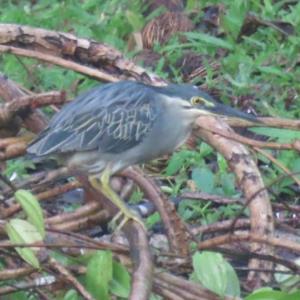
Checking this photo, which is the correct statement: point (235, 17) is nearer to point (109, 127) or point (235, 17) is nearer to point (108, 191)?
point (109, 127)

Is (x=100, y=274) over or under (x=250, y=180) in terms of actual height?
over

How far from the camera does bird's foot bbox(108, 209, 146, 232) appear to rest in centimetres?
380

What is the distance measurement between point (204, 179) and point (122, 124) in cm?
120

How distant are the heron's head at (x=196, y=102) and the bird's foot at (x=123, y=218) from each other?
0.49 meters

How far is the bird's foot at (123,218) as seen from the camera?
12.5ft

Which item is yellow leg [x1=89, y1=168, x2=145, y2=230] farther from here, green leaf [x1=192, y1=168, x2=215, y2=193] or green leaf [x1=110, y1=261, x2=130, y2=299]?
green leaf [x1=192, y1=168, x2=215, y2=193]

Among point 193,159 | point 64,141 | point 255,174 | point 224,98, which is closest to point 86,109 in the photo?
point 64,141

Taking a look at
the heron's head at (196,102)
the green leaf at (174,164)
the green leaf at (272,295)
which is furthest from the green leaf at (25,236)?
the green leaf at (174,164)

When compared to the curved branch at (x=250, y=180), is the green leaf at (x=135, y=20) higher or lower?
lower

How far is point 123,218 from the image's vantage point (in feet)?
12.8

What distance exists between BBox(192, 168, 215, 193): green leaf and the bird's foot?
129 cm

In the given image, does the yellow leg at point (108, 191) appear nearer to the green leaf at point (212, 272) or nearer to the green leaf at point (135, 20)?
the green leaf at point (212, 272)

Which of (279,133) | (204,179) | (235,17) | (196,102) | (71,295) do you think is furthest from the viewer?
(235,17)

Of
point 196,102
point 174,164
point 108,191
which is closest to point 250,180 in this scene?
point 196,102
